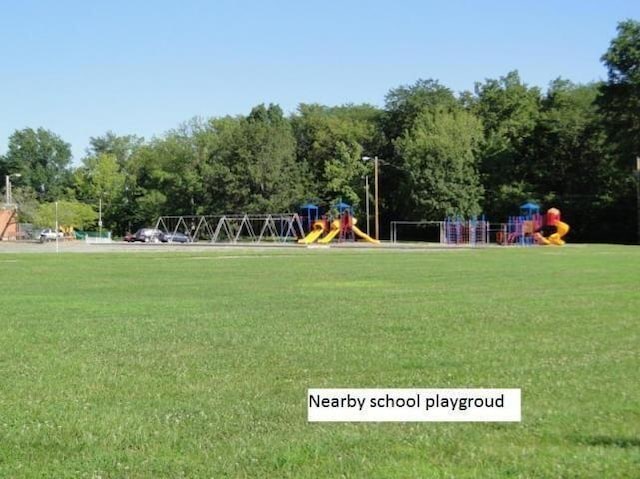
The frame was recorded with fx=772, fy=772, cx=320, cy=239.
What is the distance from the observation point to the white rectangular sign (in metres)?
→ 6.78

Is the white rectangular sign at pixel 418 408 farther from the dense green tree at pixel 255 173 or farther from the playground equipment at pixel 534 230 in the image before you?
the dense green tree at pixel 255 173

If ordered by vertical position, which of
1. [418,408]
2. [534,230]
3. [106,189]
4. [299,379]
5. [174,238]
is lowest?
[174,238]

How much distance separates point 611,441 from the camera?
6227 millimetres

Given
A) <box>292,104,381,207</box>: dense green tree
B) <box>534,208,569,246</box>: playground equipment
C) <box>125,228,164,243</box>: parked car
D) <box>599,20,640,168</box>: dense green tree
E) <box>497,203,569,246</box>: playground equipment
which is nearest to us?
<box>534,208,569,246</box>: playground equipment

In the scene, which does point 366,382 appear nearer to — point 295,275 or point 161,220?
point 295,275

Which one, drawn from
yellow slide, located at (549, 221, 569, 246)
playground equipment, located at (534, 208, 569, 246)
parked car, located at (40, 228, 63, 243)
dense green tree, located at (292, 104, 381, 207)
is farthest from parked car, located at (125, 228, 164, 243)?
yellow slide, located at (549, 221, 569, 246)

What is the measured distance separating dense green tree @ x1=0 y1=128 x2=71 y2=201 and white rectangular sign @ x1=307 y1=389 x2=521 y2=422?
153m

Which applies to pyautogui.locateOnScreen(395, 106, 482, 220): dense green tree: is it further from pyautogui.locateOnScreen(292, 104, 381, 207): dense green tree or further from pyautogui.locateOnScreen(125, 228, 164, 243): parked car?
pyautogui.locateOnScreen(125, 228, 164, 243): parked car

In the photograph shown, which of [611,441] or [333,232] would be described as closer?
[611,441]

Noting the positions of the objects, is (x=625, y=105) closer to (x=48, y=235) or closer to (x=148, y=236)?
(x=148, y=236)

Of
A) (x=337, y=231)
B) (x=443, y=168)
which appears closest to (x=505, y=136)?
(x=443, y=168)

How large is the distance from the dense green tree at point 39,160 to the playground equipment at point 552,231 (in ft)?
344

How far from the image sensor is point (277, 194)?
98188 mm

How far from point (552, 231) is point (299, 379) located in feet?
233
